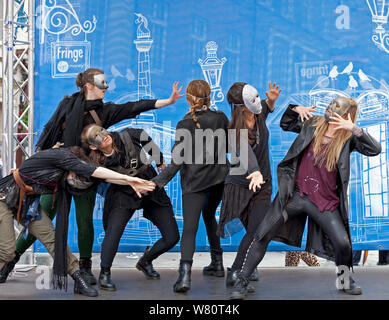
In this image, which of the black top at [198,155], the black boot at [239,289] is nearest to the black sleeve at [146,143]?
the black top at [198,155]

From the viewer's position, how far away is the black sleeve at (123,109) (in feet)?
16.3

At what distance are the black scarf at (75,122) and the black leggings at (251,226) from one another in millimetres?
1517

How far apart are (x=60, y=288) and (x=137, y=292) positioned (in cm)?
61

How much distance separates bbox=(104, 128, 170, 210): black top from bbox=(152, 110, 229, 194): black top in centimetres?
24

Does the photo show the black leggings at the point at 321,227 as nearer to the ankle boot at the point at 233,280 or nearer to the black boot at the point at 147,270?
the ankle boot at the point at 233,280

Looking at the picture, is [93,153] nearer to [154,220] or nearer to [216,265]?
[154,220]

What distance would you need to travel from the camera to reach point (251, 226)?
4.38 meters

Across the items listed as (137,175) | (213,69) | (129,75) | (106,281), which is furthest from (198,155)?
(129,75)

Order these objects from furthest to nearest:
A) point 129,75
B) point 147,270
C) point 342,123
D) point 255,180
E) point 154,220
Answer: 1. point 129,75
2. point 147,270
3. point 154,220
4. point 255,180
5. point 342,123

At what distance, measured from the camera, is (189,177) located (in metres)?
4.59

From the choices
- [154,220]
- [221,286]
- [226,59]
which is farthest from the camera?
[226,59]

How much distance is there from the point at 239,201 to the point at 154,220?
88 centimetres

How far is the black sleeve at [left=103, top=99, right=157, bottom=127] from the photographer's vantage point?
4973mm

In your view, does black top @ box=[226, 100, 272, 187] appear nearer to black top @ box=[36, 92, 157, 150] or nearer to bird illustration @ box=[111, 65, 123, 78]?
black top @ box=[36, 92, 157, 150]
